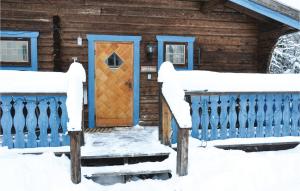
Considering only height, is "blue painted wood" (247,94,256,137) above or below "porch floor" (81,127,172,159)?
above

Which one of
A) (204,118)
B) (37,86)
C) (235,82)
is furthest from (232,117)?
(37,86)

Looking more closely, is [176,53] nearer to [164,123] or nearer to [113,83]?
[113,83]

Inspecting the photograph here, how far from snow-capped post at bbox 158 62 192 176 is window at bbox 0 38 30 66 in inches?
157

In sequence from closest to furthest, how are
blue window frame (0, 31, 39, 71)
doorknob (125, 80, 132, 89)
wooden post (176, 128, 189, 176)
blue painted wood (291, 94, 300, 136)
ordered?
wooden post (176, 128, 189, 176)
blue painted wood (291, 94, 300, 136)
blue window frame (0, 31, 39, 71)
doorknob (125, 80, 132, 89)

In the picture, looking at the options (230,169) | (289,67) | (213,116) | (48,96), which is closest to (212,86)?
(213,116)

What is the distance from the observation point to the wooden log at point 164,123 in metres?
6.72

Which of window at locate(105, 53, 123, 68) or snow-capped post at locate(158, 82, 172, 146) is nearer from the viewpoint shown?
snow-capped post at locate(158, 82, 172, 146)

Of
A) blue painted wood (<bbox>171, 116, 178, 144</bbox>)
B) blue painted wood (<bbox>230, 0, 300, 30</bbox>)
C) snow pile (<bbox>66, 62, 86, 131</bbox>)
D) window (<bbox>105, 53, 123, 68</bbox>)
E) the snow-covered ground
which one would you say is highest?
blue painted wood (<bbox>230, 0, 300, 30</bbox>)

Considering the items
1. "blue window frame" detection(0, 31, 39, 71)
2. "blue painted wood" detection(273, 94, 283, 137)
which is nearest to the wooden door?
"blue window frame" detection(0, 31, 39, 71)

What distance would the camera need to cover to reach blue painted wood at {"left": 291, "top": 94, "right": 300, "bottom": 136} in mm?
7383

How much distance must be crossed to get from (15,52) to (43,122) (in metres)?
3.14

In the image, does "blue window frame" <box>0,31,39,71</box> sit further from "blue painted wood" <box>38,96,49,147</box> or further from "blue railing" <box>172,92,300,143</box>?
"blue railing" <box>172,92,300,143</box>

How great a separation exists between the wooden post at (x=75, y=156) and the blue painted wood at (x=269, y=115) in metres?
4.22

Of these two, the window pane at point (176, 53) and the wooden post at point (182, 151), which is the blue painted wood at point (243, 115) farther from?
the window pane at point (176, 53)
